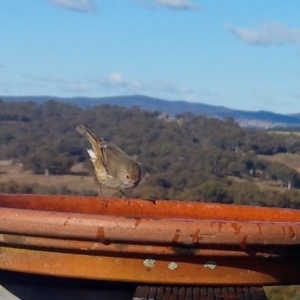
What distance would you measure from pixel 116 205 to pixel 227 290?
0.75 metres

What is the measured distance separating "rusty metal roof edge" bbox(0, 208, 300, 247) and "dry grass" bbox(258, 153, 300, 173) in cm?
2027

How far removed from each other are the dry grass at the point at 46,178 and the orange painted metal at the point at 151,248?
1449 centimetres

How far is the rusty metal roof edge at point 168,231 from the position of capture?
5.40ft

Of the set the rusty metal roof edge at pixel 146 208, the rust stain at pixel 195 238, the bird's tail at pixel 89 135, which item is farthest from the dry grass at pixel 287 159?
the rust stain at pixel 195 238

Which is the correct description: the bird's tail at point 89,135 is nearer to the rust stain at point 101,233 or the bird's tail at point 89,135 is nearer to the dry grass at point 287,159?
the rust stain at point 101,233

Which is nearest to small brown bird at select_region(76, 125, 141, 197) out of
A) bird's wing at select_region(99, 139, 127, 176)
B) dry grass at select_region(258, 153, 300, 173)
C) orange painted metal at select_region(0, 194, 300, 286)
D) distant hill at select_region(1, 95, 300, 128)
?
bird's wing at select_region(99, 139, 127, 176)

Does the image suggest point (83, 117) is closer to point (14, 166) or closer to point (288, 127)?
point (14, 166)

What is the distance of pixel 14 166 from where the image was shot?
22344 millimetres

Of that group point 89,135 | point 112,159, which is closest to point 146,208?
point 112,159

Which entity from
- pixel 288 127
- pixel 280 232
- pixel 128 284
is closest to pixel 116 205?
pixel 128 284

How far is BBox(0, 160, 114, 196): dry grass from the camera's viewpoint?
57.7ft

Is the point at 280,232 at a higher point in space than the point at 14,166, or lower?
higher

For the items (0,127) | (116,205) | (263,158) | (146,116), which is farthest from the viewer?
(146,116)

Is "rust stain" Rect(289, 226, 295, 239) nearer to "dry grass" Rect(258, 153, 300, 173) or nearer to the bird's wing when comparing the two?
the bird's wing
